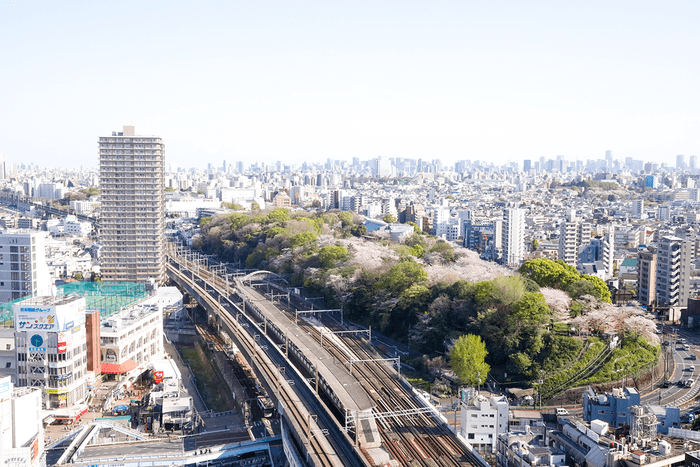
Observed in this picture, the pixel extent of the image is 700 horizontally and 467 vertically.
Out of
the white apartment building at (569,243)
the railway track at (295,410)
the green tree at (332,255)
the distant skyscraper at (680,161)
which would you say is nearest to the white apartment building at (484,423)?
the railway track at (295,410)

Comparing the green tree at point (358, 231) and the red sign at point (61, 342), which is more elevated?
the green tree at point (358, 231)

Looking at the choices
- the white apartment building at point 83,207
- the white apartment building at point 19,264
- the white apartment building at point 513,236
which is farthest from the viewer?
the white apartment building at point 83,207

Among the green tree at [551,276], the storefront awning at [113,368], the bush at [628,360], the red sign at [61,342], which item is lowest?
the storefront awning at [113,368]

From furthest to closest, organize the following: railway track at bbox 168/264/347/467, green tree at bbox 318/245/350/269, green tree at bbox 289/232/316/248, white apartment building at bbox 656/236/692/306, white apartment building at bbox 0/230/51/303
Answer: green tree at bbox 289/232/316/248, green tree at bbox 318/245/350/269, white apartment building at bbox 656/236/692/306, white apartment building at bbox 0/230/51/303, railway track at bbox 168/264/347/467

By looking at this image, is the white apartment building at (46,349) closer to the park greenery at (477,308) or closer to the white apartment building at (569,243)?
the park greenery at (477,308)

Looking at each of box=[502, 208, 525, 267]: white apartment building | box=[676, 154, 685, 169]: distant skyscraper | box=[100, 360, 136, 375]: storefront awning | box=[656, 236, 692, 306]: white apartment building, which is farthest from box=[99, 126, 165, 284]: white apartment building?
box=[676, 154, 685, 169]: distant skyscraper

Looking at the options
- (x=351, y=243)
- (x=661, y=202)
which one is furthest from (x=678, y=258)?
(x=661, y=202)

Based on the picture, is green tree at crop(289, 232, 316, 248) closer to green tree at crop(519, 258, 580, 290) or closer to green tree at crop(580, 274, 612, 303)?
green tree at crop(519, 258, 580, 290)
